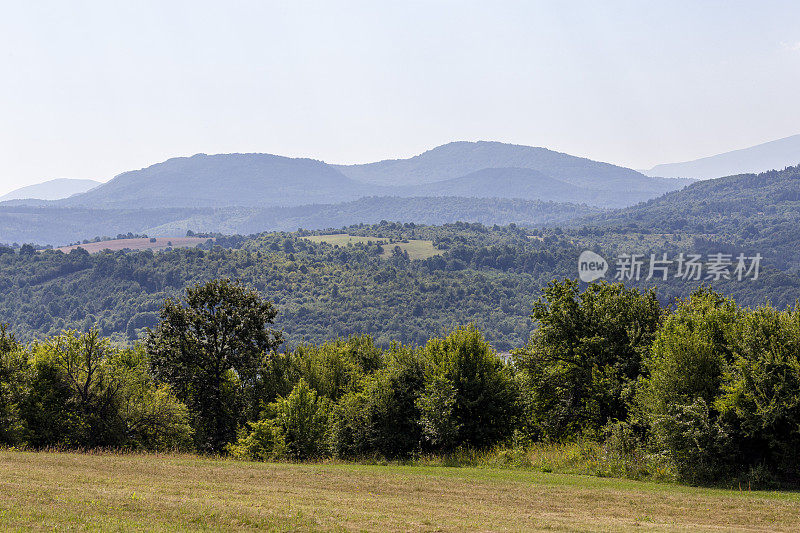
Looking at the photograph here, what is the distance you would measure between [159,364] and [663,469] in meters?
32.2

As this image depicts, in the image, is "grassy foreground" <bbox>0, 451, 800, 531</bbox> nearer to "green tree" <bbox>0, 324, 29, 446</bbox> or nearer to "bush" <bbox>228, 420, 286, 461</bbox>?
"green tree" <bbox>0, 324, 29, 446</bbox>

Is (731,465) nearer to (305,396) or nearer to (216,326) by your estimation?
(305,396)

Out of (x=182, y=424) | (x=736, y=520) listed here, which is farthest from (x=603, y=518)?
(x=182, y=424)

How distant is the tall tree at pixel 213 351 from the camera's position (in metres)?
43.7

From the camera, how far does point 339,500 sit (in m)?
19.9

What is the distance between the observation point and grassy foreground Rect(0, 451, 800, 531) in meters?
16.3

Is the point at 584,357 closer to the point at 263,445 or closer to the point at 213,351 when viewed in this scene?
the point at 263,445

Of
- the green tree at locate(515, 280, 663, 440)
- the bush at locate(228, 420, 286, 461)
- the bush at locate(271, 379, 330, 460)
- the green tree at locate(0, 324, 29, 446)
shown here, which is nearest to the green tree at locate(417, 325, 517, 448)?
the green tree at locate(515, 280, 663, 440)

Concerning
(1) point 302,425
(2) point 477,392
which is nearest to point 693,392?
(2) point 477,392

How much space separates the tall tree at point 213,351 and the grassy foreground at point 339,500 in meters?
16.4

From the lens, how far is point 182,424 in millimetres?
36469

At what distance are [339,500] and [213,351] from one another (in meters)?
27.3

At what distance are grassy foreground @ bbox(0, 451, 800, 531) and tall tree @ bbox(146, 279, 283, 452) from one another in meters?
16.4

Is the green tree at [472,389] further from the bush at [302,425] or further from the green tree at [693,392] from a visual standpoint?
the green tree at [693,392]
